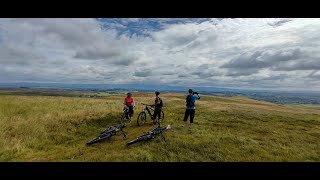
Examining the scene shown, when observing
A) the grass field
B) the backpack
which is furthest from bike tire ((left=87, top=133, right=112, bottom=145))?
the backpack

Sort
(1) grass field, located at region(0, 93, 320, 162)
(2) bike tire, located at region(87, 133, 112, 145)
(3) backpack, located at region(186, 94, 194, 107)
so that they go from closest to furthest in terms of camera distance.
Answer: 1. (1) grass field, located at region(0, 93, 320, 162)
2. (2) bike tire, located at region(87, 133, 112, 145)
3. (3) backpack, located at region(186, 94, 194, 107)

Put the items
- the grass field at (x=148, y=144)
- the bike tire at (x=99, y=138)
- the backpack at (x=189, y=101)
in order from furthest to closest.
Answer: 1. the backpack at (x=189, y=101)
2. the bike tire at (x=99, y=138)
3. the grass field at (x=148, y=144)

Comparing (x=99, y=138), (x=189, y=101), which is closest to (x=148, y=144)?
(x=99, y=138)

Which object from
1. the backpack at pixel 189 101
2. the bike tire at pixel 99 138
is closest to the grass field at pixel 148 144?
the bike tire at pixel 99 138

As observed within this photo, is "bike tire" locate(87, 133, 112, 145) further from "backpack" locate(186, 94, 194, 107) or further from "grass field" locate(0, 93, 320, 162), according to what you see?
"backpack" locate(186, 94, 194, 107)

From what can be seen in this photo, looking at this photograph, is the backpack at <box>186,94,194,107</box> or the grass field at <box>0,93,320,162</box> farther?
the backpack at <box>186,94,194,107</box>

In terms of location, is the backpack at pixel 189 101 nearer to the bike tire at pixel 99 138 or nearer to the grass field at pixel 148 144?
the grass field at pixel 148 144

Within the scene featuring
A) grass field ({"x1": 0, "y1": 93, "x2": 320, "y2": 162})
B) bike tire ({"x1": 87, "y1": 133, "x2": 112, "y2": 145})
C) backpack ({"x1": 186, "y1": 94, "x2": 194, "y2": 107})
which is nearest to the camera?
grass field ({"x1": 0, "y1": 93, "x2": 320, "y2": 162})

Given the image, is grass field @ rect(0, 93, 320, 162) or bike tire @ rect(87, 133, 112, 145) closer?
grass field @ rect(0, 93, 320, 162)

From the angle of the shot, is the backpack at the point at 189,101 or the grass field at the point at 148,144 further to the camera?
the backpack at the point at 189,101

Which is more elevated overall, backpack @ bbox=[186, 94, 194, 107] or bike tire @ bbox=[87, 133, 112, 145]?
backpack @ bbox=[186, 94, 194, 107]

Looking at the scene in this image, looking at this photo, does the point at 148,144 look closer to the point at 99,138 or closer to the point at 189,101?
the point at 99,138
